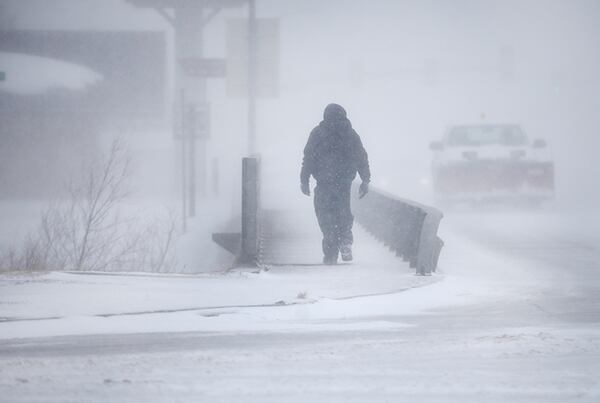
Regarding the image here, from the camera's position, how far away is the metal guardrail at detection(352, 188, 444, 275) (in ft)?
43.5

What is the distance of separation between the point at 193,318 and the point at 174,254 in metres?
12.9

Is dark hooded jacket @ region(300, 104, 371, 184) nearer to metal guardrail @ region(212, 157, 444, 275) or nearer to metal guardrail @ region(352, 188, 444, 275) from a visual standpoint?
metal guardrail @ region(212, 157, 444, 275)

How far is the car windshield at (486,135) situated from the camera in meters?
28.4

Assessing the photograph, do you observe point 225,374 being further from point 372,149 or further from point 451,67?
point 451,67

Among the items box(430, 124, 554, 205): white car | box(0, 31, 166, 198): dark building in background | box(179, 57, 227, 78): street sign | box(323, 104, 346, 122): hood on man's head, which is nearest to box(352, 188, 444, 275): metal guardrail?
box(323, 104, 346, 122): hood on man's head

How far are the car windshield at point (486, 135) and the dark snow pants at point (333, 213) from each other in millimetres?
13807

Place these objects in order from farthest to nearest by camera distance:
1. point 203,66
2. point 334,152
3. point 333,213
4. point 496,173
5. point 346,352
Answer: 1. point 203,66
2. point 496,173
3. point 333,213
4. point 334,152
5. point 346,352

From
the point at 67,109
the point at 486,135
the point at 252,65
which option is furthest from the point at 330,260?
the point at 67,109

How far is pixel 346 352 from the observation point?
27.5ft

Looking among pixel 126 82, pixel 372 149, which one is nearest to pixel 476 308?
pixel 126 82

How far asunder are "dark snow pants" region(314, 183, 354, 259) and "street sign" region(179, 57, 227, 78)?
1516 centimetres

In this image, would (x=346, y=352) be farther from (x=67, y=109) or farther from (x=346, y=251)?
(x=67, y=109)

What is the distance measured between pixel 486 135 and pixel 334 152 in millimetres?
14647

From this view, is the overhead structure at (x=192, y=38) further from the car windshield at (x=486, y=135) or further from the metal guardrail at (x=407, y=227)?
the metal guardrail at (x=407, y=227)
